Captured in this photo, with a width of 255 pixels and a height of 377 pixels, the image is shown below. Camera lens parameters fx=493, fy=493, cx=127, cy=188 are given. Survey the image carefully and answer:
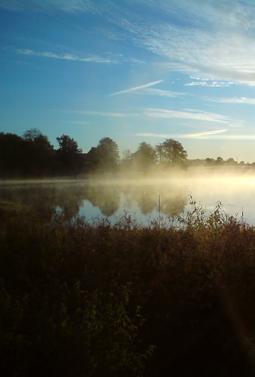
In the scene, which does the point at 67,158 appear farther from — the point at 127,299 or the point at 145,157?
the point at 127,299

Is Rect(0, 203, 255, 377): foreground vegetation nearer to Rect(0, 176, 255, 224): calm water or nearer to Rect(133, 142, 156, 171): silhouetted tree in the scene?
Rect(0, 176, 255, 224): calm water

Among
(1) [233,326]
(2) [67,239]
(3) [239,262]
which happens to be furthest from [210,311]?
(2) [67,239]

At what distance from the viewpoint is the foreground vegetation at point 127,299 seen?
567 cm

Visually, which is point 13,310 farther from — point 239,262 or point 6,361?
point 239,262

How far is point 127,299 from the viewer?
7.44 metres

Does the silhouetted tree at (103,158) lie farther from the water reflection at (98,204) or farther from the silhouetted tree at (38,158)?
the water reflection at (98,204)

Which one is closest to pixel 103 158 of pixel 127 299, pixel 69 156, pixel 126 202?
pixel 69 156

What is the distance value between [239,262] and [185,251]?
4.00ft

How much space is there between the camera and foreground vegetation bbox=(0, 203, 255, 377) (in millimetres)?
5672

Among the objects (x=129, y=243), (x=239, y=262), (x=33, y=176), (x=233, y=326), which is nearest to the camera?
(x=233, y=326)

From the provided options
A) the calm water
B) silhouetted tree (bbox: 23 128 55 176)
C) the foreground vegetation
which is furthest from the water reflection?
silhouetted tree (bbox: 23 128 55 176)

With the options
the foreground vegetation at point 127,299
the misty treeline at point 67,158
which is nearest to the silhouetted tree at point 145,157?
the misty treeline at point 67,158

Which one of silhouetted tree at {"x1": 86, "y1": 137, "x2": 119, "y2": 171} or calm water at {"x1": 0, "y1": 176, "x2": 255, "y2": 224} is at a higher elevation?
silhouetted tree at {"x1": 86, "y1": 137, "x2": 119, "y2": 171}

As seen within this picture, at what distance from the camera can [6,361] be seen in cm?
537
